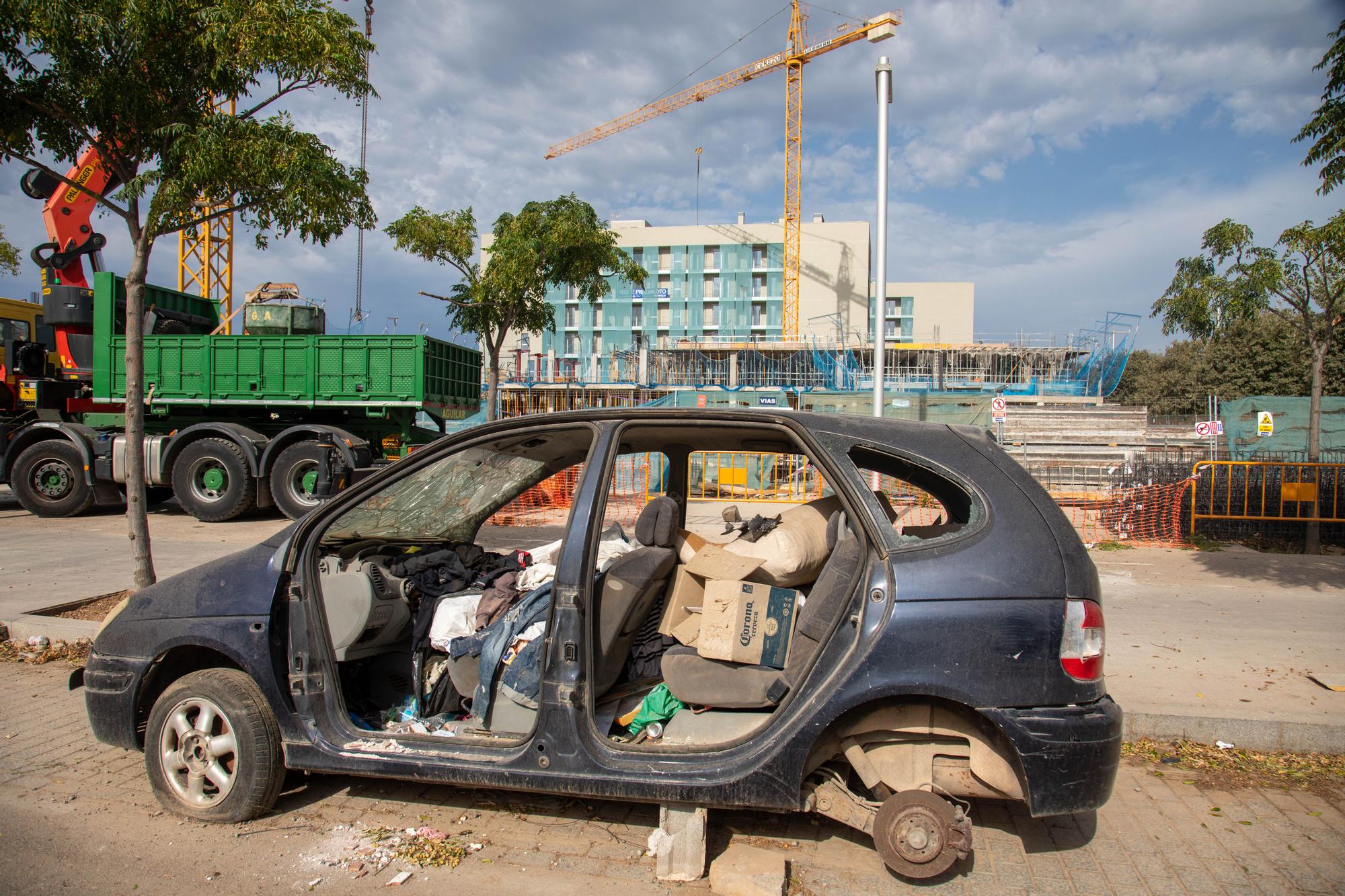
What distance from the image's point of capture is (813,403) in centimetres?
1977

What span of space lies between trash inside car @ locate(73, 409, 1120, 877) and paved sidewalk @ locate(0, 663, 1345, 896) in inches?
7.7

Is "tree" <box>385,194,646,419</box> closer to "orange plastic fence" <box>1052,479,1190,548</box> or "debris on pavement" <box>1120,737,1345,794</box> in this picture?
"orange plastic fence" <box>1052,479,1190,548</box>

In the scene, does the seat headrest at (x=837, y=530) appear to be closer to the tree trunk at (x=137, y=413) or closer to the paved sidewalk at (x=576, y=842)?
the paved sidewalk at (x=576, y=842)

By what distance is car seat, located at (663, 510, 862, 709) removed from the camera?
9.77 ft

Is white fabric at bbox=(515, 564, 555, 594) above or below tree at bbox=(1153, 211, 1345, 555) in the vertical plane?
below

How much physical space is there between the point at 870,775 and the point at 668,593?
3.81 ft

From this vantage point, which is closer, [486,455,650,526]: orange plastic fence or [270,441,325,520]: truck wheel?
[486,455,650,526]: orange plastic fence

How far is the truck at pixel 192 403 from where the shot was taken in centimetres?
1249

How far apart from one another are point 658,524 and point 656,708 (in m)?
0.78

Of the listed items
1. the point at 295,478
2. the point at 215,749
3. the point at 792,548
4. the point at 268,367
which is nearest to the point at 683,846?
the point at 792,548

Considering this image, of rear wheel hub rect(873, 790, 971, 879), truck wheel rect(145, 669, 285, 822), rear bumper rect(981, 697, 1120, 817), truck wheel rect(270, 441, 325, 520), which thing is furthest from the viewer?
truck wheel rect(270, 441, 325, 520)

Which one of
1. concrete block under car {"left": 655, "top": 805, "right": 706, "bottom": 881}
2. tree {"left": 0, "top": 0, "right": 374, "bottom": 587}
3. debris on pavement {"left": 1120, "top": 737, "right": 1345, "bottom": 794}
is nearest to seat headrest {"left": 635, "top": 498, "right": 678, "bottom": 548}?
concrete block under car {"left": 655, "top": 805, "right": 706, "bottom": 881}

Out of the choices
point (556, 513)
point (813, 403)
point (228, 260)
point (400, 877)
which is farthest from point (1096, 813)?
point (228, 260)

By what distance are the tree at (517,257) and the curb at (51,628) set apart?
10.4m
